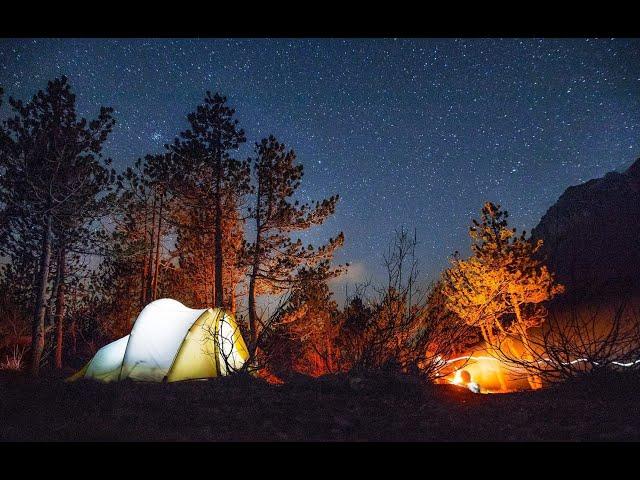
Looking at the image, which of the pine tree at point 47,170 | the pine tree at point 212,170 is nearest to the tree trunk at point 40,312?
the pine tree at point 47,170

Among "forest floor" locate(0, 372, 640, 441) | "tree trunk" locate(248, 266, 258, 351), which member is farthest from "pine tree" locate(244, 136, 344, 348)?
"forest floor" locate(0, 372, 640, 441)

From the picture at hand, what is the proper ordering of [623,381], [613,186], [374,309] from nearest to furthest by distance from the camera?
[623,381] < [374,309] < [613,186]

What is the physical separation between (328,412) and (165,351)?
6080mm

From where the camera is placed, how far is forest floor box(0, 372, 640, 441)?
3.26 meters

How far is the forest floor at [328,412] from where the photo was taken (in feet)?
10.7

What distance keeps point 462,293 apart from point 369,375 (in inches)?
676

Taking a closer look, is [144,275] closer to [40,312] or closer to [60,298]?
[60,298]

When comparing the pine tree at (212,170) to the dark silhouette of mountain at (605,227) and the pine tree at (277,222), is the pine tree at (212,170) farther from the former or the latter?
the dark silhouette of mountain at (605,227)

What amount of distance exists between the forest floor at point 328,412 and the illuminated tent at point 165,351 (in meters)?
2.72

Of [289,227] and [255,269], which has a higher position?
[289,227]
